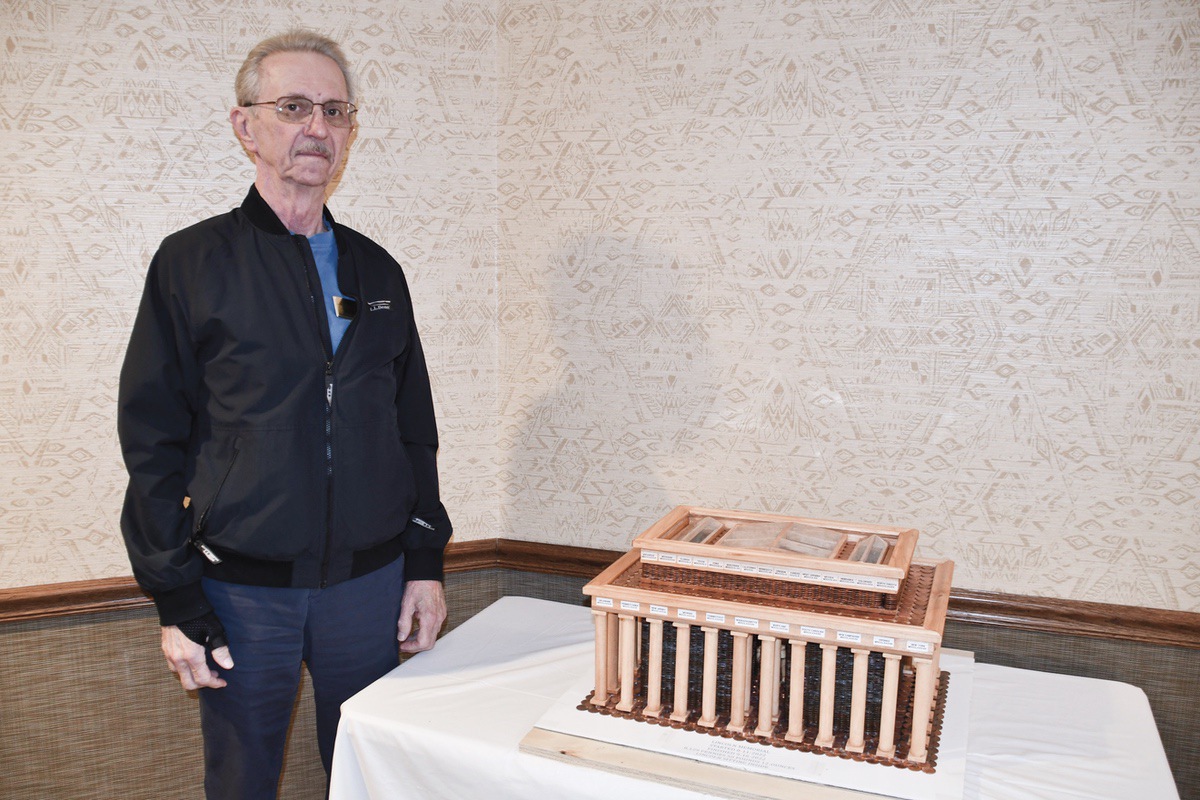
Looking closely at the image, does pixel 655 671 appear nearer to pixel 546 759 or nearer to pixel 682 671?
pixel 682 671

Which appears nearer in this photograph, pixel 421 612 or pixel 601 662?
pixel 601 662

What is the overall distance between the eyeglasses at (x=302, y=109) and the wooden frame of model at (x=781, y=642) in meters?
0.93

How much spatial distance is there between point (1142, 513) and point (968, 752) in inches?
30.7

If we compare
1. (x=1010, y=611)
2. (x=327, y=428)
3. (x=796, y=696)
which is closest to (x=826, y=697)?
(x=796, y=696)

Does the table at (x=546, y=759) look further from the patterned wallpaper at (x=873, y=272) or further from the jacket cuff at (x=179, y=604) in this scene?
the patterned wallpaper at (x=873, y=272)

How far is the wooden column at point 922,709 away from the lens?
1.24 m

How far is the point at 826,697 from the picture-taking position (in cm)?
129

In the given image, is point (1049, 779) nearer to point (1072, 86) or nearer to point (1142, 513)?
point (1142, 513)

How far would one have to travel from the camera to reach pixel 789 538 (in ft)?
4.89

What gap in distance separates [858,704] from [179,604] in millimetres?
1090

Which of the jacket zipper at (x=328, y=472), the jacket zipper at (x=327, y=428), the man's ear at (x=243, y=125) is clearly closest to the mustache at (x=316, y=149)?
the man's ear at (x=243, y=125)

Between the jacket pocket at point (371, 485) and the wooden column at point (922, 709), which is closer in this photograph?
the wooden column at point (922, 709)

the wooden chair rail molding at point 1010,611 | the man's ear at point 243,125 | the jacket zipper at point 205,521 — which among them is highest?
the man's ear at point 243,125

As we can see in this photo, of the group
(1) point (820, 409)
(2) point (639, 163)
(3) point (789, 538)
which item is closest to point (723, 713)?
(3) point (789, 538)
